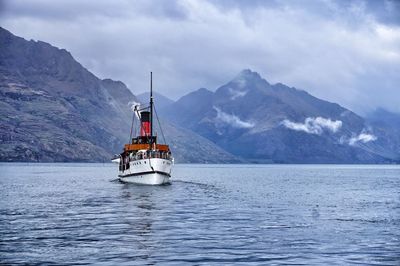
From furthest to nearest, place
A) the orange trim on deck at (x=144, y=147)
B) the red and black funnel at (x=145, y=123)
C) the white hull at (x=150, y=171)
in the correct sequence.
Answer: the red and black funnel at (x=145, y=123), the orange trim on deck at (x=144, y=147), the white hull at (x=150, y=171)

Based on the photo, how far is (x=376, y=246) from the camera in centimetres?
3819

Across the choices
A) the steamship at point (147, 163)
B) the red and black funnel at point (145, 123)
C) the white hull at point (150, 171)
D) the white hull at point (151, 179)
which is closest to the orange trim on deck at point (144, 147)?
the steamship at point (147, 163)

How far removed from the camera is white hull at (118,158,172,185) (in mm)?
109125

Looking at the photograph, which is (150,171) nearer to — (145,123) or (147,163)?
(147,163)

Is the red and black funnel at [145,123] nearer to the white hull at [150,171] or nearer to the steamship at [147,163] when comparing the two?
the steamship at [147,163]

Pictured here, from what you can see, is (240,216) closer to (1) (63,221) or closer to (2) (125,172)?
(1) (63,221)

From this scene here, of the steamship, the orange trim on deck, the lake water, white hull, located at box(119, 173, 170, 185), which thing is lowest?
the lake water

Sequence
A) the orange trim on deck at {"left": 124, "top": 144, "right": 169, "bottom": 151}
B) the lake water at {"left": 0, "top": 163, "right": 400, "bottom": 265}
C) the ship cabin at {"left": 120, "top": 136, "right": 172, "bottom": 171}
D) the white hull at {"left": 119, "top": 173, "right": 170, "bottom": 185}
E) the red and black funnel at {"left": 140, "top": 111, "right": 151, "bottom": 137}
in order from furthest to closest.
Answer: the red and black funnel at {"left": 140, "top": 111, "right": 151, "bottom": 137}
the orange trim on deck at {"left": 124, "top": 144, "right": 169, "bottom": 151}
the white hull at {"left": 119, "top": 173, "right": 170, "bottom": 185}
the ship cabin at {"left": 120, "top": 136, "right": 172, "bottom": 171}
the lake water at {"left": 0, "top": 163, "right": 400, "bottom": 265}

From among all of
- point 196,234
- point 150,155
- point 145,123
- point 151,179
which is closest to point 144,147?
point 151,179

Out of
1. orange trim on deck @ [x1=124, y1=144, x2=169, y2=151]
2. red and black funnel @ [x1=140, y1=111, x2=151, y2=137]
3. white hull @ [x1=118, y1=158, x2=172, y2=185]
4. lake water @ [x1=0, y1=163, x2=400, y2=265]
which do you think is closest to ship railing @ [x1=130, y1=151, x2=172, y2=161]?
white hull @ [x1=118, y1=158, x2=172, y2=185]

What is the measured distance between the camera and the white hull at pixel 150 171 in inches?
4296

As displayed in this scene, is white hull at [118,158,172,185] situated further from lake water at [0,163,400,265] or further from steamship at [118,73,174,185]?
lake water at [0,163,400,265]

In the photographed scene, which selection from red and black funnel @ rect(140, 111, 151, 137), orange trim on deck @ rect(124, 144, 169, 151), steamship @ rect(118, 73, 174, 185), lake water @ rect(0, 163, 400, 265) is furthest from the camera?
red and black funnel @ rect(140, 111, 151, 137)

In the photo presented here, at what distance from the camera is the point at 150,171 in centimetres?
11000
